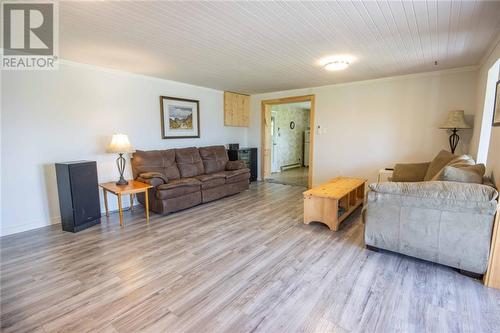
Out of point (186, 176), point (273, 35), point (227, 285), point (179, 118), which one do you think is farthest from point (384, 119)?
point (227, 285)

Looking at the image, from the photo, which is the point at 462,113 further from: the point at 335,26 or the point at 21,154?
the point at 21,154

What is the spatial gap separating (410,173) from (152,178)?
3934 millimetres

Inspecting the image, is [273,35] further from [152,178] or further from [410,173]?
[410,173]

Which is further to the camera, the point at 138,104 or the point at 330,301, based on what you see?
the point at 138,104

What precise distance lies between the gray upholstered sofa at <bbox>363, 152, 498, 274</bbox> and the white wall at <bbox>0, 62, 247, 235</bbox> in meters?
3.87

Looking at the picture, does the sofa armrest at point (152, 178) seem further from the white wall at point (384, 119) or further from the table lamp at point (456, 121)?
the table lamp at point (456, 121)

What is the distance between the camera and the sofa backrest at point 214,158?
5.05m

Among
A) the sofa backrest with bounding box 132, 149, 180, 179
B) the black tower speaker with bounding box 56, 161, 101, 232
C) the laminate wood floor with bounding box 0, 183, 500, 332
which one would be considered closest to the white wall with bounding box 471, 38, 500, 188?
the laminate wood floor with bounding box 0, 183, 500, 332

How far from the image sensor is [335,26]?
236cm

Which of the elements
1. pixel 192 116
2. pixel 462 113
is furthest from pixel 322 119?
pixel 192 116

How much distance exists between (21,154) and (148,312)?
2835 millimetres

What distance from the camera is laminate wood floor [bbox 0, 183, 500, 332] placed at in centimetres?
167

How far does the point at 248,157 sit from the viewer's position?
6258 millimetres

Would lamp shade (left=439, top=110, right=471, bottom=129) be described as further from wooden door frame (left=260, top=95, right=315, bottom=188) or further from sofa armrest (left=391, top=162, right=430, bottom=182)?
wooden door frame (left=260, top=95, right=315, bottom=188)
